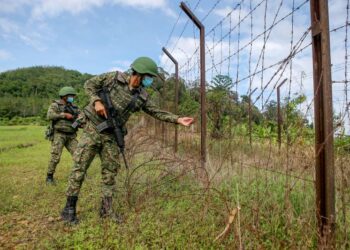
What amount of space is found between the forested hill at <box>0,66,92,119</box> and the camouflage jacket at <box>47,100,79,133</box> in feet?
240

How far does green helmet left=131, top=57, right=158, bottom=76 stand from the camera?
329cm

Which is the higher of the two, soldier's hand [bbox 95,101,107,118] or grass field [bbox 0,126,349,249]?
soldier's hand [bbox 95,101,107,118]

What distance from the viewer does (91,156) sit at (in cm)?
351

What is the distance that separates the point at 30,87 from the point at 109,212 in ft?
351

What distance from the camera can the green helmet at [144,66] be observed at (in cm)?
329

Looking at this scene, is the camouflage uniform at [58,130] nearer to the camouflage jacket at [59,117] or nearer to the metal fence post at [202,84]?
the camouflage jacket at [59,117]

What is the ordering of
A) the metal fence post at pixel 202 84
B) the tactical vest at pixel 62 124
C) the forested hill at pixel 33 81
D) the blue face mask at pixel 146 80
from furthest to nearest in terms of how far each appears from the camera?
the forested hill at pixel 33 81 < the tactical vest at pixel 62 124 < the metal fence post at pixel 202 84 < the blue face mask at pixel 146 80

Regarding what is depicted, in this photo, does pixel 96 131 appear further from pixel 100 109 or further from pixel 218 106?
pixel 218 106

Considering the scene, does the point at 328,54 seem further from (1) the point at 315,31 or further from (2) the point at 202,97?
(2) the point at 202,97

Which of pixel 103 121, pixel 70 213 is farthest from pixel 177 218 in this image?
pixel 103 121

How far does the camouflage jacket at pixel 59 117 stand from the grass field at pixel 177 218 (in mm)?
1330

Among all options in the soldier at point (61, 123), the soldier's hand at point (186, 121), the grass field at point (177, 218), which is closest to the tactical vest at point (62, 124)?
the soldier at point (61, 123)

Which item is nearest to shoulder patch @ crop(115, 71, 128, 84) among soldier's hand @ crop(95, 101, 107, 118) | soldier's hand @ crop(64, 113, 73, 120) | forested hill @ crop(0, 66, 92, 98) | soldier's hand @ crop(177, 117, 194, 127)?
soldier's hand @ crop(95, 101, 107, 118)

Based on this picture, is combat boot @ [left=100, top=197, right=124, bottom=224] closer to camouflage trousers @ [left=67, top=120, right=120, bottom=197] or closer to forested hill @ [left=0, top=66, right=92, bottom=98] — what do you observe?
camouflage trousers @ [left=67, top=120, right=120, bottom=197]
